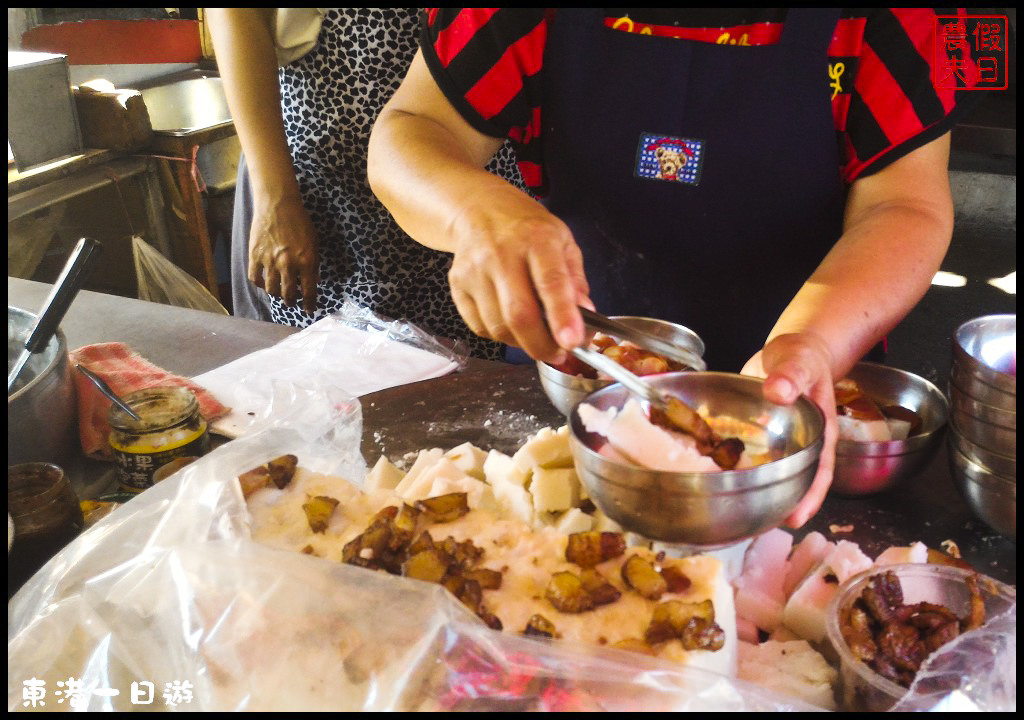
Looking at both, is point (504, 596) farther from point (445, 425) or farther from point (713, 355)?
point (713, 355)

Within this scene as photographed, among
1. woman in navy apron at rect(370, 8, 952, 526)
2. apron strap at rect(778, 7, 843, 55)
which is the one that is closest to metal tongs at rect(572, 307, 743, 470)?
woman in navy apron at rect(370, 8, 952, 526)

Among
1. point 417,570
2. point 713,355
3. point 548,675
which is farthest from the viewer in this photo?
point 713,355

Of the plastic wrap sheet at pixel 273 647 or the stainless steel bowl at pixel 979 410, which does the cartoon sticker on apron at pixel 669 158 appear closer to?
the stainless steel bowl at pixel 979 410

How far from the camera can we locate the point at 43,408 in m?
1.56

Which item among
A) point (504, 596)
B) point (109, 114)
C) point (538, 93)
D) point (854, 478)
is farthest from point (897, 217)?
point (109, 114)

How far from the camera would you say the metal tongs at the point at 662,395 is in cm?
109

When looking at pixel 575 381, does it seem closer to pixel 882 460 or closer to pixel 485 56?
pixel 882 460

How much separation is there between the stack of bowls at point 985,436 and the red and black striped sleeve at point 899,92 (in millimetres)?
456

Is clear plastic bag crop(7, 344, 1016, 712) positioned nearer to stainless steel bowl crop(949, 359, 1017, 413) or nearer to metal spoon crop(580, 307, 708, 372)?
metal spoon crop(580, 307, 708, 372)

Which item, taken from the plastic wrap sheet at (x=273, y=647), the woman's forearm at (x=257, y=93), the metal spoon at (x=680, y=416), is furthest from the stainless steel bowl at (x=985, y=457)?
the woman's forearm at (x=257, y=93)

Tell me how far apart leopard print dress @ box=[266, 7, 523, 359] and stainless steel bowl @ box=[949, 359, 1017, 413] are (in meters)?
1.62

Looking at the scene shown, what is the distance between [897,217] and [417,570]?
1226 mm

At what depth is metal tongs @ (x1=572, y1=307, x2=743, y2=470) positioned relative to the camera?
3.59 ft

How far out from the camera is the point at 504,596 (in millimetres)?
1131
